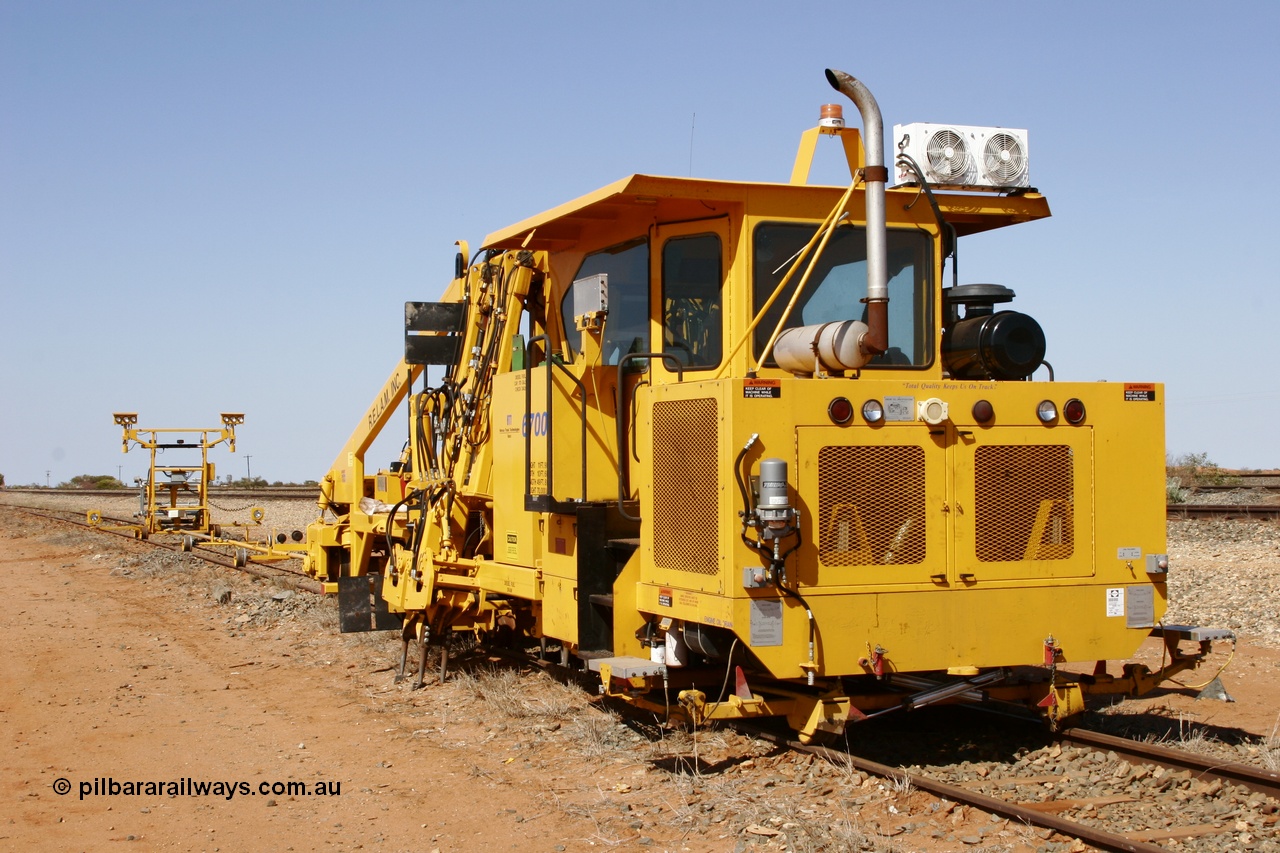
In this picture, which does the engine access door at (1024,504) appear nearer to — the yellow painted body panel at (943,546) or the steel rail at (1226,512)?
the yellow painted body panel at (943,546)

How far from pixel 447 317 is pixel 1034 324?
5.14 m

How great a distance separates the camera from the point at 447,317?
10.5 meters

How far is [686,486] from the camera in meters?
6.44

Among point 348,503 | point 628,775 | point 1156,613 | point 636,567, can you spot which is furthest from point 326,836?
point 348,503

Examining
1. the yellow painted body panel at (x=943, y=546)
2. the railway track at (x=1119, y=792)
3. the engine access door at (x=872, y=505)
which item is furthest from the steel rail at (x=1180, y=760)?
the engine access door at (x=872, y=505)

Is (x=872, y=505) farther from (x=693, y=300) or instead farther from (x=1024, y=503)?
(x=693, y=300)

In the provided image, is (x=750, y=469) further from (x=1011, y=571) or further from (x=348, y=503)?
(x=348, y=503)

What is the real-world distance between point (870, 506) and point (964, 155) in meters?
2.30

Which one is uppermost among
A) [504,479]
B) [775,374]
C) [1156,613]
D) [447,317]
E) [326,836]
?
[447,317]

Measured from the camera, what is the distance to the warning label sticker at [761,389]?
6.02 meters

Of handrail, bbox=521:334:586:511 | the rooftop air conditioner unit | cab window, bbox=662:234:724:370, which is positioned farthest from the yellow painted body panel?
the rooftop air conditioner unit

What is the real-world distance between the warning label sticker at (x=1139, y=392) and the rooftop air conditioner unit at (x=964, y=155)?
144 cm

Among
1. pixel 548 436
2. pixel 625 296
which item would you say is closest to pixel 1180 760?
pixel 548 436

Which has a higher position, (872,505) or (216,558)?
(872,505)
